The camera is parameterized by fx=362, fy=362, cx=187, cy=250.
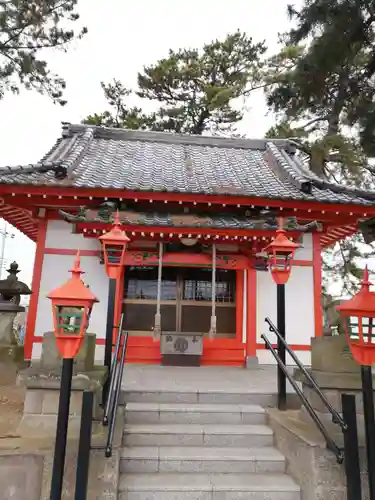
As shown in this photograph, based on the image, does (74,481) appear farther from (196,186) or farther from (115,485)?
(196,186)

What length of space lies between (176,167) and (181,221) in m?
3.31

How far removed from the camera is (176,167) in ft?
32.5

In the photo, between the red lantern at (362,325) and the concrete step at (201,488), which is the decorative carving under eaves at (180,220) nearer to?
the red lantern at (362,325)

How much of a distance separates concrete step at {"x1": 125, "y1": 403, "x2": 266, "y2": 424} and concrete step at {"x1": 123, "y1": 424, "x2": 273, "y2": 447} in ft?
0.40

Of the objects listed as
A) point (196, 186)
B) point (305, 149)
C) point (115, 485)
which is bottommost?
point (115, 485)

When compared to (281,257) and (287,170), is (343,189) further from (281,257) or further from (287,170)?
(281,257)

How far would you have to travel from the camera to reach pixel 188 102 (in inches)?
711

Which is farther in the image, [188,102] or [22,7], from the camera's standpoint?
[188,102]

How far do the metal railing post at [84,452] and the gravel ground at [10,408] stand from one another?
1024 mm

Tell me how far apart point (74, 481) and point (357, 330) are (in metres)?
2.88

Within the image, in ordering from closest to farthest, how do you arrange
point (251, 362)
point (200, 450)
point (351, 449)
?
point (351, 449), point (200, 450), point (251, 362)

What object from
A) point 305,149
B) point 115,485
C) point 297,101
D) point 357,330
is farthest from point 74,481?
point 305,149

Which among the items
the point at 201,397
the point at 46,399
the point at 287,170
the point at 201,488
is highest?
the point at 287,170

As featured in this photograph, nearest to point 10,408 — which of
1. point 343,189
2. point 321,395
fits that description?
point 321,395
